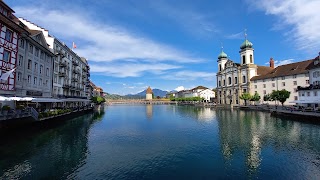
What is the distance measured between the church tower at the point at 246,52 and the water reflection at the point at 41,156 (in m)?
97.1

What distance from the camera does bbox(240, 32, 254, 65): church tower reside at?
106625 millimetres

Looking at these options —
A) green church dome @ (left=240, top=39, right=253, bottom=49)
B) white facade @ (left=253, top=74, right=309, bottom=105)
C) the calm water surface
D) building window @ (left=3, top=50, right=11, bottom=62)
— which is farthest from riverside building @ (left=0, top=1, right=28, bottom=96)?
green church dome @ (left=240, top=39, right=253, bottom=49)

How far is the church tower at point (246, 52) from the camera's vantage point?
10662 cm

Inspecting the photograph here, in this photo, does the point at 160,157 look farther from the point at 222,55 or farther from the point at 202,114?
the point at 222,55

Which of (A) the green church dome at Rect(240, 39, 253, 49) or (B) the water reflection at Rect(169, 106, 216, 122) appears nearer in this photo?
(B) the water reflection at Rect(169, 106, 216, 122)

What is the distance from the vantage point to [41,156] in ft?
68.7

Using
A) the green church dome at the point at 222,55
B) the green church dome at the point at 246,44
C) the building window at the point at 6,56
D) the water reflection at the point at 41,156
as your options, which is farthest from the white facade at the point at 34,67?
the green church dome at the point at 222,55

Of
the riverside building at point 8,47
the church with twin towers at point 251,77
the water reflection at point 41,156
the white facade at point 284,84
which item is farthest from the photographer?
the church with twin towers at point 251,77

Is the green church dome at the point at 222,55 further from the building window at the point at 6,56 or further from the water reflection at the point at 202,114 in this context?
the building window at the point at 6,56

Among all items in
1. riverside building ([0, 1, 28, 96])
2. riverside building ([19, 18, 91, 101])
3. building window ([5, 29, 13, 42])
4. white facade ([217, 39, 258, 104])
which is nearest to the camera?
riverside building ([0, 1, 28, 96])

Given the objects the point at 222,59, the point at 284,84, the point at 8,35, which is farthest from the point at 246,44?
the point at 8,35

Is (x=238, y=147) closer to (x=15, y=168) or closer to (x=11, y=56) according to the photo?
(x=15, y=168)

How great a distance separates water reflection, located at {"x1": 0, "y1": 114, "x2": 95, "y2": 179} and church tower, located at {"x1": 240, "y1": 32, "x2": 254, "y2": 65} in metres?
97.1

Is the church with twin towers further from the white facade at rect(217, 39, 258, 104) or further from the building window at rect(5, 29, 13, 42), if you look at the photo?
the building window at rect(5, 29, 13, 42)
